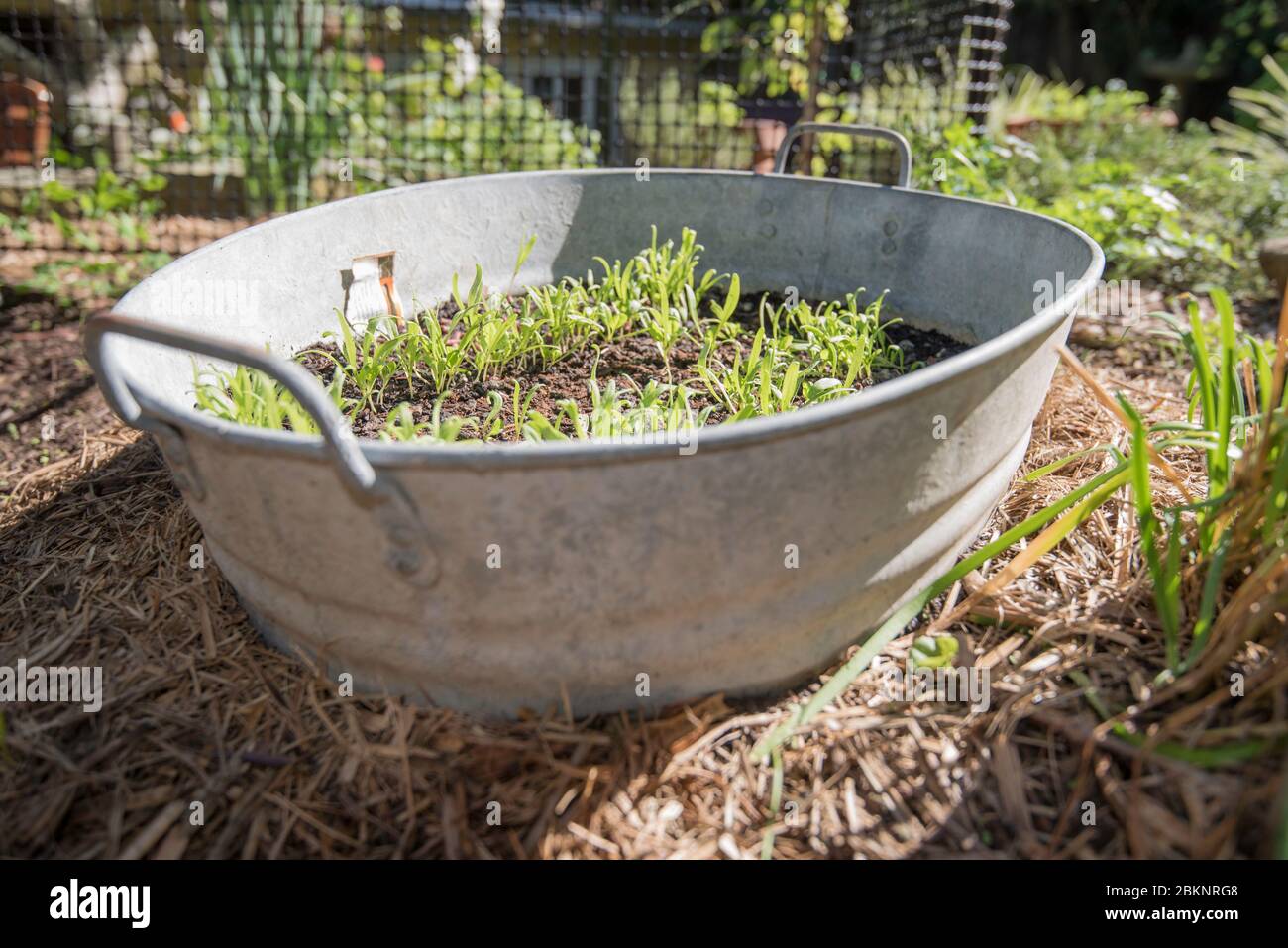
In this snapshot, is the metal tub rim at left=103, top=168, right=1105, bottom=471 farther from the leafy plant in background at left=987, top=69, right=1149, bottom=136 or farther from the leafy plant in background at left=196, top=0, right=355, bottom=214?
the leafy plant in background at left=987, top=69, right=1149, bottom=136

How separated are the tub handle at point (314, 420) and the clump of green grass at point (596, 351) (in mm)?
255

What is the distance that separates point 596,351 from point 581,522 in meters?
1.14

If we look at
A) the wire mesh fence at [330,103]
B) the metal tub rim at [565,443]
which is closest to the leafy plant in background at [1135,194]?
the wire mesh fence at [330,103]

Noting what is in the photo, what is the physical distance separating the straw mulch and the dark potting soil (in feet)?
1.97

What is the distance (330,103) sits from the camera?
429cm

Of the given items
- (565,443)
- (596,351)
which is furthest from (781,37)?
(565,443)

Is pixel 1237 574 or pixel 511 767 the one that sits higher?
pixel 1237 574

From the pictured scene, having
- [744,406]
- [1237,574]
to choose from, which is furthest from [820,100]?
[1237,574]

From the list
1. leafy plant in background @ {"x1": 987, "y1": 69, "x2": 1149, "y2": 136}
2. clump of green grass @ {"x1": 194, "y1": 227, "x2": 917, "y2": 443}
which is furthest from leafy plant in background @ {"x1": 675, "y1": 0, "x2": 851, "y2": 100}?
clump of green grass @ {"x1": 194, "y1": 227, "x2": 917, "y2": 443}

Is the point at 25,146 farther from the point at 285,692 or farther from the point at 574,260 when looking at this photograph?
the point at 285,692

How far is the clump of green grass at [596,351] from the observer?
1.65 m
